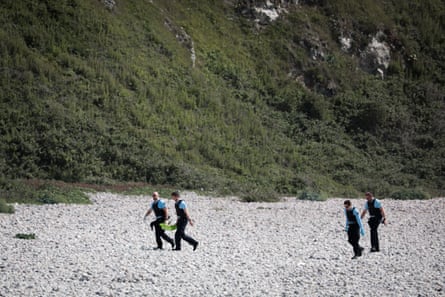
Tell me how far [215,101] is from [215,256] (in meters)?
29.6

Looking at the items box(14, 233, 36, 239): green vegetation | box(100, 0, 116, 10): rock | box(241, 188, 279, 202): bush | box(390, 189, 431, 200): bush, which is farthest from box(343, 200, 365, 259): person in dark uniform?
box(100, 0, 116, 10): rock

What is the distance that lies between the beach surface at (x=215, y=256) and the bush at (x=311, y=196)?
6.76 metres

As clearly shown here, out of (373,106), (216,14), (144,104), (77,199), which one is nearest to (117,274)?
(77,199)

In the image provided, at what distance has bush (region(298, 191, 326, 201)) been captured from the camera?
36.1 meters

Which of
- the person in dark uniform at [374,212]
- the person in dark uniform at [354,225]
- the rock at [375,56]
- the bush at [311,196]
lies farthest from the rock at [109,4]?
the person in dark uniform at [354,225]

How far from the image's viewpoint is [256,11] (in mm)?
61375

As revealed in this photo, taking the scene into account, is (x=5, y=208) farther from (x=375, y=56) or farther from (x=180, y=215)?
(x=375, y=56)

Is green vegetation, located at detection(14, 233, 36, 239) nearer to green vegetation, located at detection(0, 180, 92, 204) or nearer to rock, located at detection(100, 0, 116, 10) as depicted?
green vegetation, located at detection(0, 180, 92, 204)

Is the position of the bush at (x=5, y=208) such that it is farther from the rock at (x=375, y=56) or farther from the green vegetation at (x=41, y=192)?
the rock at (x=375, y=56)

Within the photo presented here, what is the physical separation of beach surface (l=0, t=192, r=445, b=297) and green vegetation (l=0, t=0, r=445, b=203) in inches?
239

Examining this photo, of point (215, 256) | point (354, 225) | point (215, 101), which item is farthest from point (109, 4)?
point (354, 225)

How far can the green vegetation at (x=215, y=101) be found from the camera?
36.2m

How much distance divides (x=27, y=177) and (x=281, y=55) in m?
31.4

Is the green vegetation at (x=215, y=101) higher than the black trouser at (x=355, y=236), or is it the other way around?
the green vegetation at (x=215, y=101)
